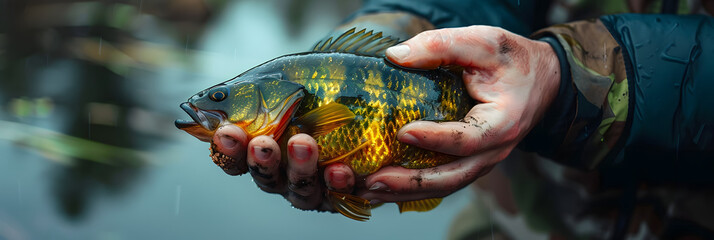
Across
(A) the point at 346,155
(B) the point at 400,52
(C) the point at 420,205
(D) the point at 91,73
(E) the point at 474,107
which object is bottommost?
(D) the point at 91,73

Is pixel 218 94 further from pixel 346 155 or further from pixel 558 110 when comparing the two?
pixel 558 110

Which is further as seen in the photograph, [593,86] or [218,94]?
[593,86]

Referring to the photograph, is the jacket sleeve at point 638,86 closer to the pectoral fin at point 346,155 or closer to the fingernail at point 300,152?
the pectoral fin at point 346,155

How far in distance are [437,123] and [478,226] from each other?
4.66 feet

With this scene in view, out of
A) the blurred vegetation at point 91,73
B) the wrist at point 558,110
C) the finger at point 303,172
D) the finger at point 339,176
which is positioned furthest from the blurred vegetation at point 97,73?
the finger at point 339,176

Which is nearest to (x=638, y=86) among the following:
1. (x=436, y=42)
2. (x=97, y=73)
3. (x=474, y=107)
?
(x=474, y=107)

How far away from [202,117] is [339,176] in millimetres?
339

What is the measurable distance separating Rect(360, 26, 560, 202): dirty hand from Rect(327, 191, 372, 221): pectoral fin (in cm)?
4

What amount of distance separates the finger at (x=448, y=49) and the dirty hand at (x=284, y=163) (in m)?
0.30

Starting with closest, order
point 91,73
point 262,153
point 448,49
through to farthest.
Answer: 1. point 262,153
2. point 448,49
3. point 91,73

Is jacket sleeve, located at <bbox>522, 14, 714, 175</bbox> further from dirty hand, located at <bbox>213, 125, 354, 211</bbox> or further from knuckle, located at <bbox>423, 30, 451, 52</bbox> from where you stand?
dirty hand, located at <bbox>213, 125, 354, 211</bbox>

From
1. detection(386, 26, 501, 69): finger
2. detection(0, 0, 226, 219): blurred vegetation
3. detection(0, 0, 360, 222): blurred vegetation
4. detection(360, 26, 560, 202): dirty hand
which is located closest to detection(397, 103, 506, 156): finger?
detection(360, 26, 560, 202): dirty hand

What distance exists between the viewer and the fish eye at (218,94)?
118 cm

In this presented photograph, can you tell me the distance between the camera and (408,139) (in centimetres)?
118
